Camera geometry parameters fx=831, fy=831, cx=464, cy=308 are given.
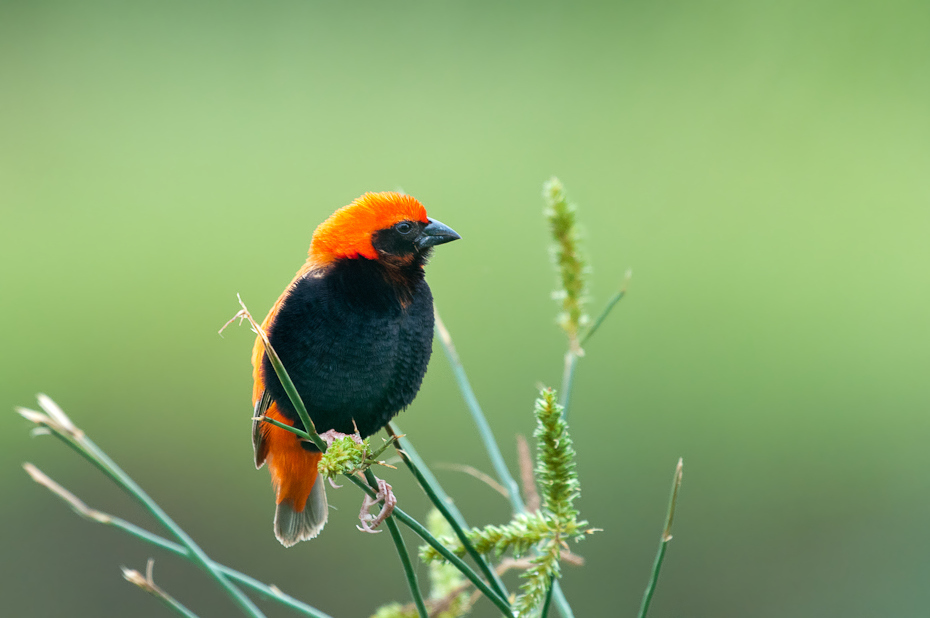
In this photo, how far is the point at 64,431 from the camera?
848 millimetres

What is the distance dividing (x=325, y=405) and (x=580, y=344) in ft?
1.29

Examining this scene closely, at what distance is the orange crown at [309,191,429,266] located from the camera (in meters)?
1.28

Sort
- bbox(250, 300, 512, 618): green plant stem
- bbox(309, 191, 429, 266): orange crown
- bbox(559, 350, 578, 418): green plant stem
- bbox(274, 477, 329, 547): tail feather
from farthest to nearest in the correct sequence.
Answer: bbox(274, 477, 329, 547): tail feather < bbox(309, 191, 429, 266): orange crown < bbox(559, 350, 578, 418): green plant stem < bbox(250, 300, 512, 618): green plant stem

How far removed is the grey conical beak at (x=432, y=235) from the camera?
4.26 ft

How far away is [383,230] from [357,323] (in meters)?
0.15

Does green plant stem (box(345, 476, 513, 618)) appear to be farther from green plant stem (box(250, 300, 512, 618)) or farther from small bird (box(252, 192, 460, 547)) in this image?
small bird (box(252, 192, 460, 547))

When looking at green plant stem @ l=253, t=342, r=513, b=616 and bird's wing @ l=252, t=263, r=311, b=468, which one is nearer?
green plant stem @ l=253, t=342, r=513, b=616

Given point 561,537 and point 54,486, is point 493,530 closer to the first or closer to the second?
point 561,537

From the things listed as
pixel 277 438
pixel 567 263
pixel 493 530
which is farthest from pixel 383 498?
pixel 277 438

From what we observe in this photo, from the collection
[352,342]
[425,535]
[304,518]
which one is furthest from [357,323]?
[425,535]

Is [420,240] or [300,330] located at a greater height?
[420,240]

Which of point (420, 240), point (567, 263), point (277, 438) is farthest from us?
point (277, 438)

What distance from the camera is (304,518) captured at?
1452mm

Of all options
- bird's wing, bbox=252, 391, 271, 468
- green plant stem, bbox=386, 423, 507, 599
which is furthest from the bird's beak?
green plant stem, bbox=386, 423, 507, 599
